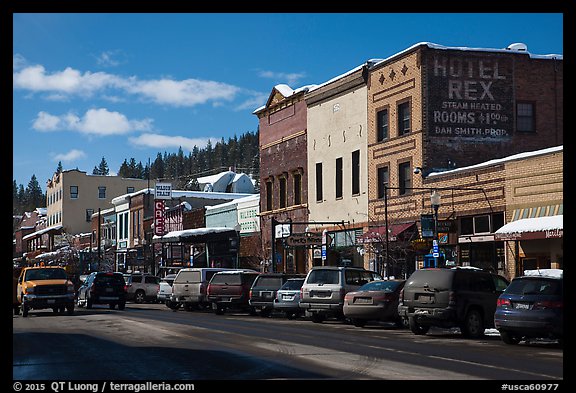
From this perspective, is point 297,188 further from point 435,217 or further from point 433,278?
point 433,278

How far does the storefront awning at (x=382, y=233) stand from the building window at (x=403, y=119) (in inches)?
173

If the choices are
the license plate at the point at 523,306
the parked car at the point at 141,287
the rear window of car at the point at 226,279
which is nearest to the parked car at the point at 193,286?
the rear window of car at the point at 226,279

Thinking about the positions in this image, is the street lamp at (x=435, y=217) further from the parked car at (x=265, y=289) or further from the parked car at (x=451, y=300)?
the parked car at (x=451, y=300)

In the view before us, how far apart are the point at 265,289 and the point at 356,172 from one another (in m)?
13.8

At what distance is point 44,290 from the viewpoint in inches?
1297

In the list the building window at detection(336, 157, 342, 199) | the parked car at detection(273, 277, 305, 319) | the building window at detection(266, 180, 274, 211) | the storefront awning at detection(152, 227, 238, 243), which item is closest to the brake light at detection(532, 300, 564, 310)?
the parked car at detection(273, 277, 305, 319)

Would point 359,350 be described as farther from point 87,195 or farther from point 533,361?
point 87,195

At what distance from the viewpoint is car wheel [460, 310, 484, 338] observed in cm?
2151

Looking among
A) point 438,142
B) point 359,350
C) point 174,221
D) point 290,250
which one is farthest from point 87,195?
point 359,350

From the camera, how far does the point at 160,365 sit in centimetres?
1416

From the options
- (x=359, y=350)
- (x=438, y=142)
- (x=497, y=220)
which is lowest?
(x=359, y=350)

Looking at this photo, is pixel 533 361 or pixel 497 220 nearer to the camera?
pixel 533 361

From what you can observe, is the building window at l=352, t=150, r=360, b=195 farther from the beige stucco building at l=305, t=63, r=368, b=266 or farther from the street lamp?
the street lamp
